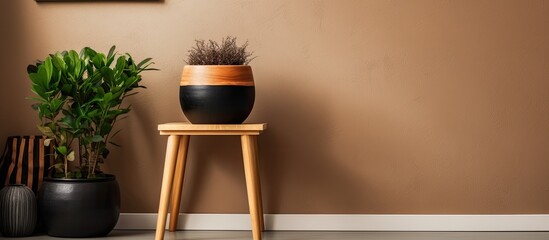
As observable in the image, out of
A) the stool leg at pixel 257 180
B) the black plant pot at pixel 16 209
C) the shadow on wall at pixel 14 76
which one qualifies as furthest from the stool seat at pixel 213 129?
the shadow on wall at pixel 14 76

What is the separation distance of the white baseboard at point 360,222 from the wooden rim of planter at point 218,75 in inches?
23.4

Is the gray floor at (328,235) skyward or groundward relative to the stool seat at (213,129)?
groundward

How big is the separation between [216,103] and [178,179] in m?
0.41

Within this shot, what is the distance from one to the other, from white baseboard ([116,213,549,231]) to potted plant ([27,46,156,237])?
11.7 inches

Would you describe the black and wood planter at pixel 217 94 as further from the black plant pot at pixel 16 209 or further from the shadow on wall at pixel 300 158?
the black plant pot at pixel 16 209

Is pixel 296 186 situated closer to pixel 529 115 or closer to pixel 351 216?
pixel 351 216

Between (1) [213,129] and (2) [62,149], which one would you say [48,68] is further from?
(1) [213,129]

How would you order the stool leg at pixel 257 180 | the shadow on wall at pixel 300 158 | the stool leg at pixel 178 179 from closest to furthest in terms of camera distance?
the stool leg at pixel 257 180, the stool leg at pixel 178 179, the shadow on wall at pixel 300 158

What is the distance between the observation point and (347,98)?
3.19 metres

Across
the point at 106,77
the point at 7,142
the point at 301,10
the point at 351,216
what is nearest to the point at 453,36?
the point at 301,10

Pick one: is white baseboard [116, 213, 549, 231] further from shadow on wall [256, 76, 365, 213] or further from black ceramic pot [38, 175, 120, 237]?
black ceramic pot [38, 175, 120, 237]

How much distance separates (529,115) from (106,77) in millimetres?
1617

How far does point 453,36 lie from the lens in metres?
3.15

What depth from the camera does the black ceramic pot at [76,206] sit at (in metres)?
2.92
